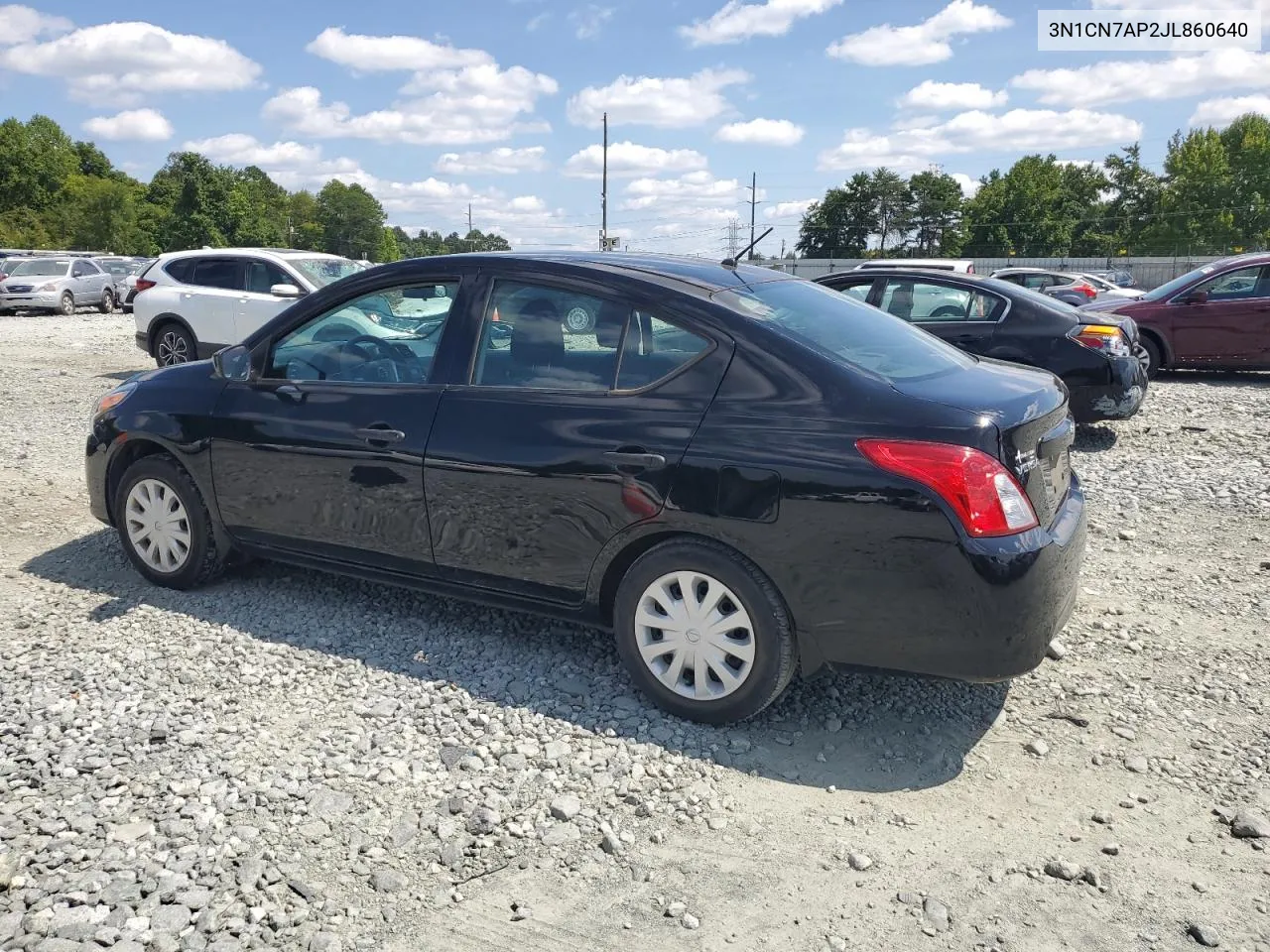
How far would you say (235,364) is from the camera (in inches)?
191

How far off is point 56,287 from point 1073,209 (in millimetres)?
97033

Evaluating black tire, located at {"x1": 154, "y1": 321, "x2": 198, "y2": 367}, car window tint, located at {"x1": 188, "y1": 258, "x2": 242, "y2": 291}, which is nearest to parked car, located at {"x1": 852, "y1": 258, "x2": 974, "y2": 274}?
car window tint, located at {"x1": 188, "y1": 258, "x2": 242, "y2": 291}

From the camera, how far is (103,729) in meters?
3.71

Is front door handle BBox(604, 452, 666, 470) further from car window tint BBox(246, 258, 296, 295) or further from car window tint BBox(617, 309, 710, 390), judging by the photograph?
car window tint BBox(246, 258, 296, 295)

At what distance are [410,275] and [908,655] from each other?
2.67 m

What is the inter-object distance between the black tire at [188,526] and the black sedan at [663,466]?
0.02m

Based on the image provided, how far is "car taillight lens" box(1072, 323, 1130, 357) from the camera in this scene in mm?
8617

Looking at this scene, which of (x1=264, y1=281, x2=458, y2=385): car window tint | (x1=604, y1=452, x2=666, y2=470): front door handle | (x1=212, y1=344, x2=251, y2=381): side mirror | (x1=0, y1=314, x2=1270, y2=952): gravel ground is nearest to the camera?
(x1=0, y1=314, x2=1270, y2=952): gravel ground

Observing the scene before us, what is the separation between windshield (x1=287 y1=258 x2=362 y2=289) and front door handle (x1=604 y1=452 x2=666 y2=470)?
393 inches

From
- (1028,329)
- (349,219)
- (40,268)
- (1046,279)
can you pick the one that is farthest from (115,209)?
(1028,329)

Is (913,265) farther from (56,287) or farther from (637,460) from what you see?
(56,287)

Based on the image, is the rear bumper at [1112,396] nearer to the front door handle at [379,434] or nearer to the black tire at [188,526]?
the front door handle at [379,434]

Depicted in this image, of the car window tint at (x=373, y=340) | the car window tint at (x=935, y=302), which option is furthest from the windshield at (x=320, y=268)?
the car window tint at (x=373, y=340)

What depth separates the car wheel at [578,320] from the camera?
4.03m
